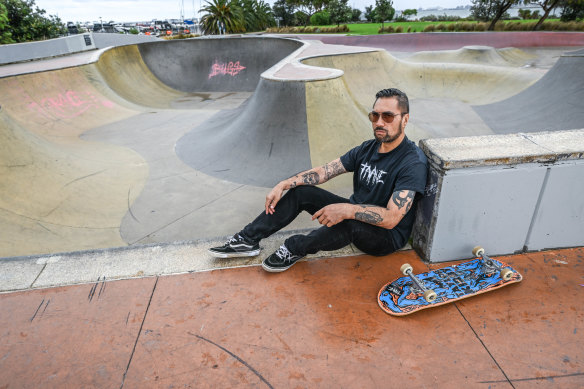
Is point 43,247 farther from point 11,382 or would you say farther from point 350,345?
point 350,345

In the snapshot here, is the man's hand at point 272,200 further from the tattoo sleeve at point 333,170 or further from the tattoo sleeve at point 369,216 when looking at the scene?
the tattoo sleeve at point 369,216

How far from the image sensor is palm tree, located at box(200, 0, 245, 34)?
138ft

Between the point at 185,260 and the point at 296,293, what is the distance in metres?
1.05

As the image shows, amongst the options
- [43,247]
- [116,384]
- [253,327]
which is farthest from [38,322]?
[43,247]

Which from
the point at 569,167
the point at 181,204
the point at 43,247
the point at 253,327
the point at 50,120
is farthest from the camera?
the point at 50,120

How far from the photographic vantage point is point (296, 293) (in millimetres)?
2496

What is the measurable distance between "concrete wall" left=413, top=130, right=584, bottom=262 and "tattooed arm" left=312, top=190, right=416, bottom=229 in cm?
23

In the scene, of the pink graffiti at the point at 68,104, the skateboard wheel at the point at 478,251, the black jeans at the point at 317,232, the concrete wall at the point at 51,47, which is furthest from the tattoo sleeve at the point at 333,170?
the concrete wall at the point at 51,47

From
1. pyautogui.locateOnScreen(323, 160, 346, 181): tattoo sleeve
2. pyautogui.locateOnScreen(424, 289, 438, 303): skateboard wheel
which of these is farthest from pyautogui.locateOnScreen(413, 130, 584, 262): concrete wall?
pyautogui.locateOnScreen(323, 160, 346, 181): tattoo sleeve

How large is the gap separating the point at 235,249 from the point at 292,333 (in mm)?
932

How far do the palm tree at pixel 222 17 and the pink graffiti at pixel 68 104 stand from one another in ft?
116

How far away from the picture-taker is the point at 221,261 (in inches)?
113

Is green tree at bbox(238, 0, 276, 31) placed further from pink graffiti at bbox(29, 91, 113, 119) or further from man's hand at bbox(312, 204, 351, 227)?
man's hand at bbox(312, 204, 351, 227)

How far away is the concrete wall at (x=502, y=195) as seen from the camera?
7.61 ft
